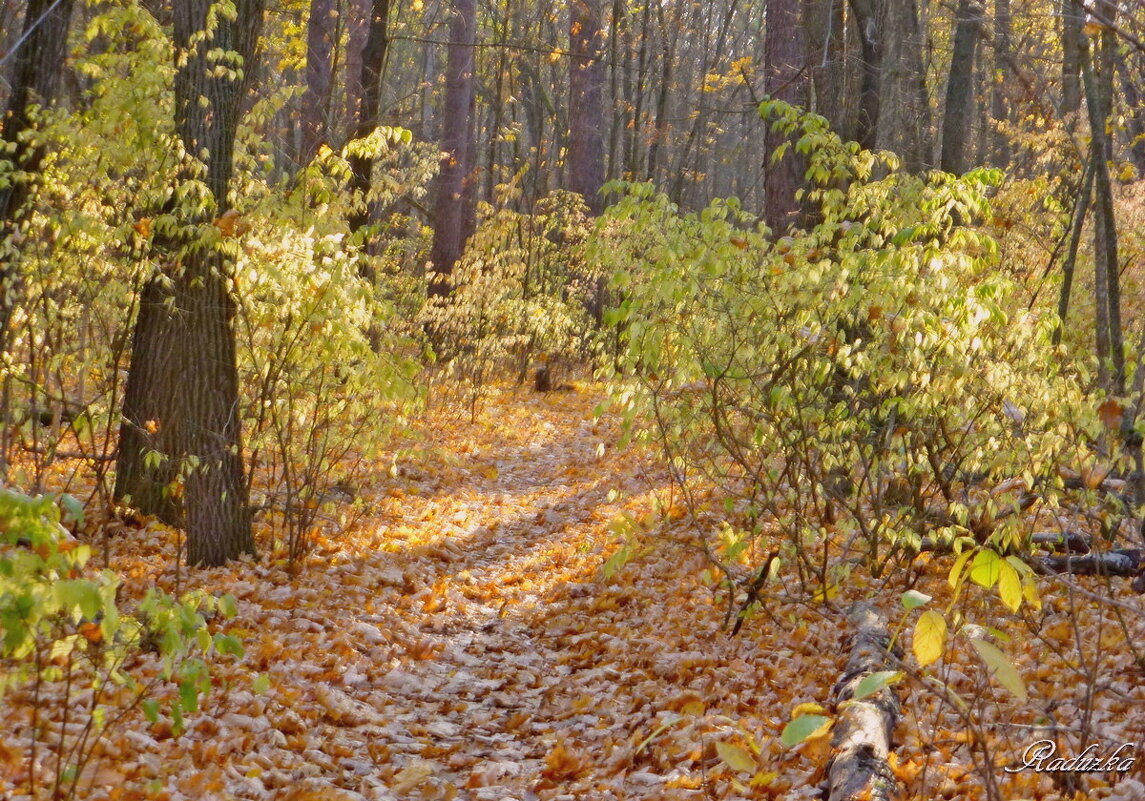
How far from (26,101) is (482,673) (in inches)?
205

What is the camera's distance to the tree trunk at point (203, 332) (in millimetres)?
5883

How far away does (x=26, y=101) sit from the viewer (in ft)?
22.0

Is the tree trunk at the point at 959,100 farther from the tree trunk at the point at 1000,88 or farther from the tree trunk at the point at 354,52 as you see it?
the tree trunk at the point at 354,52

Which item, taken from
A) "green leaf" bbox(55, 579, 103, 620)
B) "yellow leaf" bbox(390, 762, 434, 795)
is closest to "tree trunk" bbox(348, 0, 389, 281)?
"yellow leaf" bbox(390, 762, 434, 795)

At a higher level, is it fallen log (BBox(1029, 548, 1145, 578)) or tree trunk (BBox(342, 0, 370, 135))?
tree trunk (BBox(342, 0, 370, 135))

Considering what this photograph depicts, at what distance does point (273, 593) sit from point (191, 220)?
240cm

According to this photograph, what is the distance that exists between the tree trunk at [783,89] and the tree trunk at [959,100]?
212 cm

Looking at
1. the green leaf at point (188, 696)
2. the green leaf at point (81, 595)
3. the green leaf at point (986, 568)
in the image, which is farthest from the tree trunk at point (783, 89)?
the green leaf at point (81, 595)

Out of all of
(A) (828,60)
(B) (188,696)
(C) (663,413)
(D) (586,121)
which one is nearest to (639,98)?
(D) (586,121)

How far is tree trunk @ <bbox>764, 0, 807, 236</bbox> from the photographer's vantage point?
9.00 metres

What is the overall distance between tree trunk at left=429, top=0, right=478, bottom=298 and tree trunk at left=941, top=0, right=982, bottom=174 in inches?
296

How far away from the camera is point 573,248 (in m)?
16.6

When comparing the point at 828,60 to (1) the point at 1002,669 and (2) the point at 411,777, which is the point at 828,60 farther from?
(1) the point at 1002,669

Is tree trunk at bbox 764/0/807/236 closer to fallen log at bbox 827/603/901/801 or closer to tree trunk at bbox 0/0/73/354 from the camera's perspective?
fallen log at bbox 827/603/901/801
